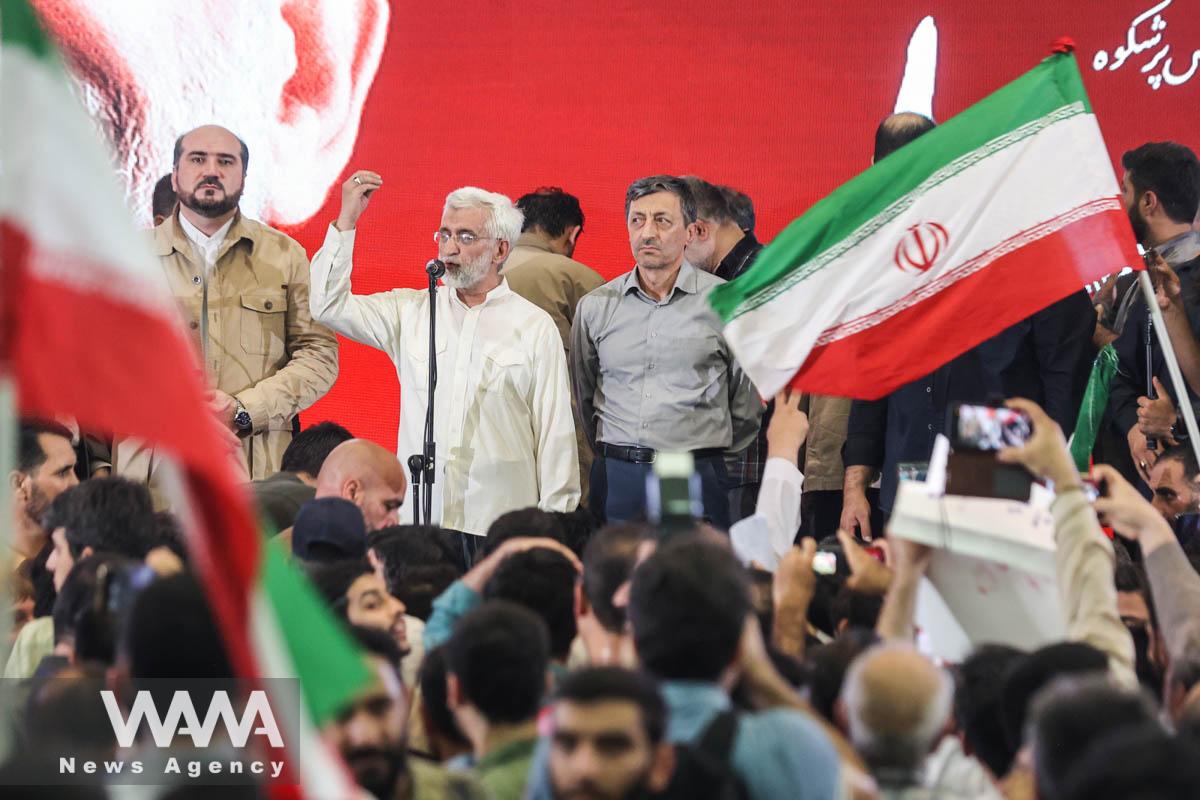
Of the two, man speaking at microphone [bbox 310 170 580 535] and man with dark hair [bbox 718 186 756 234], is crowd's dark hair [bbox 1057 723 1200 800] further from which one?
man with dark hair [bbox 718 186 756 234]

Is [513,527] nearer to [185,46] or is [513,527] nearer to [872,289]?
[872,289]

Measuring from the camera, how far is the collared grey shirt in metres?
6.21

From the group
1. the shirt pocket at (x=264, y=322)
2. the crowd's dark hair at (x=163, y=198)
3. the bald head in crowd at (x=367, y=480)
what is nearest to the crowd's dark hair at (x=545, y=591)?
the bald head in crowd at (x=367, y=480)

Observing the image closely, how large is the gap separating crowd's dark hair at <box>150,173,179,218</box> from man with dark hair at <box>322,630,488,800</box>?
4.36 metres

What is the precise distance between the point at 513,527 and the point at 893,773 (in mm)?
1994

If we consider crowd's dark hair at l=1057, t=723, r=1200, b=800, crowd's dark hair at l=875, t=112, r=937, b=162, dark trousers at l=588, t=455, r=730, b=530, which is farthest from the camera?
dark trousers at l=588, t=455, r=730, b=530

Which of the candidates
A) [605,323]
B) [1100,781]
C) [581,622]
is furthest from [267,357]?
[1100,781]

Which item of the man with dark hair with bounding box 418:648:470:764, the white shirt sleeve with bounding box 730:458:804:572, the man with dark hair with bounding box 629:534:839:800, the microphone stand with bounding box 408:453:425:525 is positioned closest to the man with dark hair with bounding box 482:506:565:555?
the white shirt sleeve with bounding box 730:458:804:572

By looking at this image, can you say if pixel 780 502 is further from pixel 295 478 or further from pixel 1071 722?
pixel 1071 722

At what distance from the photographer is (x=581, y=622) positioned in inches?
136

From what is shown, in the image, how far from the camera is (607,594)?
3352mm

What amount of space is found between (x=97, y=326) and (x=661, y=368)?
13.3 ft

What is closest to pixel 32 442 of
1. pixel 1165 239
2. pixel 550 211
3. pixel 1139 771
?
pixel 550 211

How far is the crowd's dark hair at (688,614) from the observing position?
109 inches
